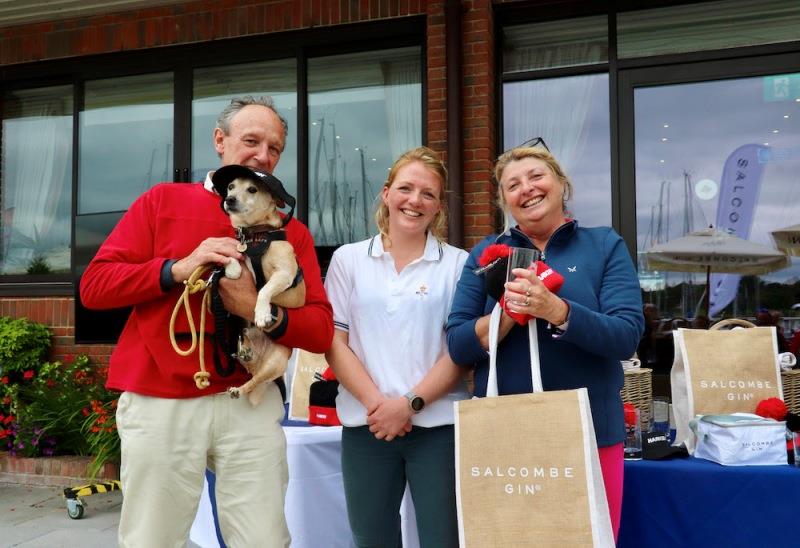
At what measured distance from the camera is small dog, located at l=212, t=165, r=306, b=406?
6.12 ft

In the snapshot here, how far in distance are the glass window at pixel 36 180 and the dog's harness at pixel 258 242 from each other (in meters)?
5.62

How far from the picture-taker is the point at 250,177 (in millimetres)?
1877

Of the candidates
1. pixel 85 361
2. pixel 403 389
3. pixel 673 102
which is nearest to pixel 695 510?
pixel 403 389

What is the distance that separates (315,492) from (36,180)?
560 cm

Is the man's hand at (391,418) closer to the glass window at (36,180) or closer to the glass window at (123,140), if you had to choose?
the glass window at (123,140)

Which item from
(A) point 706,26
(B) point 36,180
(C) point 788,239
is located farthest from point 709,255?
(B) point 36,180

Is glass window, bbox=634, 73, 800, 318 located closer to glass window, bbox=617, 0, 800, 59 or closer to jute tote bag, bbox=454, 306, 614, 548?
glass window, bbox=617, 0, 800, 59

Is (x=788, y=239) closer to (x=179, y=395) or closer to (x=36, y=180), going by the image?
(x=179, y=395)

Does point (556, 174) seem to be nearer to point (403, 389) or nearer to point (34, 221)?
point (403, 389)

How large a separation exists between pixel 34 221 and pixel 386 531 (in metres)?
6.23

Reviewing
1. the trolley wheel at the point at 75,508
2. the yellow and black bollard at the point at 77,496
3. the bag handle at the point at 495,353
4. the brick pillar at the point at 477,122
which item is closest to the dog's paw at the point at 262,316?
the bag handle at the point at 495,353

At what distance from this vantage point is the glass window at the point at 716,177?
5363 millimetres

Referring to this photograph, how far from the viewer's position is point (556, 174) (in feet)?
7.18

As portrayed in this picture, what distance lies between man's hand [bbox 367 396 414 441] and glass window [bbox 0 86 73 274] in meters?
5.66
